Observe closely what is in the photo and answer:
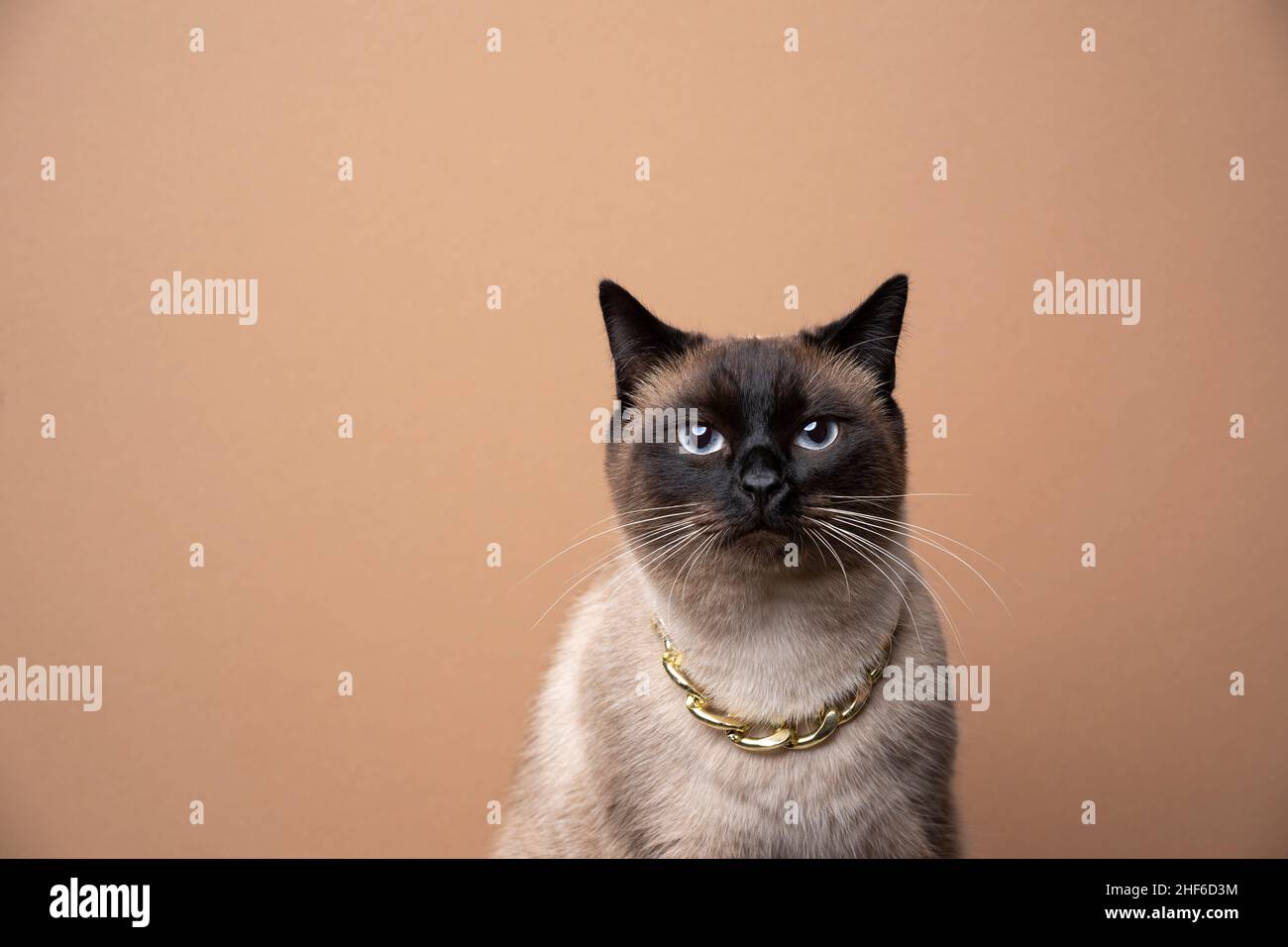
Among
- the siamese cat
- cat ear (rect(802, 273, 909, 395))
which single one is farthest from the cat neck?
cat ear (rect(802, 273, 909, 395))

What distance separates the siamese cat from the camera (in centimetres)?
181

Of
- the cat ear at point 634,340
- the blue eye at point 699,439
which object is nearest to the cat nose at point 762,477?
the blue eye at point 699,439

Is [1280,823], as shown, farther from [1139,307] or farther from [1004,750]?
[1139,307]

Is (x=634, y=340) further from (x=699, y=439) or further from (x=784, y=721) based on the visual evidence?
(x=784, y=721)

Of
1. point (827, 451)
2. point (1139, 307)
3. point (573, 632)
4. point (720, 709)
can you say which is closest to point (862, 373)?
point (827, 451)

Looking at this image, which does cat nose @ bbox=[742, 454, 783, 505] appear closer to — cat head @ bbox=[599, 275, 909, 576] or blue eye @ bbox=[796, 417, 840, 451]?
cat head @ bbox=[599, 275, 909, 576]

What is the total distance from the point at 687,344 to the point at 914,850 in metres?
0.94

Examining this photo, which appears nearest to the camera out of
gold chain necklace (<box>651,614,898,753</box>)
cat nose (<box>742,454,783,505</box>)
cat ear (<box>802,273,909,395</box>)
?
cat nose (<box>742,454,783,505</box>)

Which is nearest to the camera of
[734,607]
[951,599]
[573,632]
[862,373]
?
[734,607]

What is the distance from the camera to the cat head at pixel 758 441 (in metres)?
1.76

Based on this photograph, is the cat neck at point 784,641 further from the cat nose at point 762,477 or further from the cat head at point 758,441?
the cat nose at point 762,477

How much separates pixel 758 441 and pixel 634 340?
34 cm

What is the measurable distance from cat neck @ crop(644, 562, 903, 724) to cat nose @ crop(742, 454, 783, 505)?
166 millimetres
